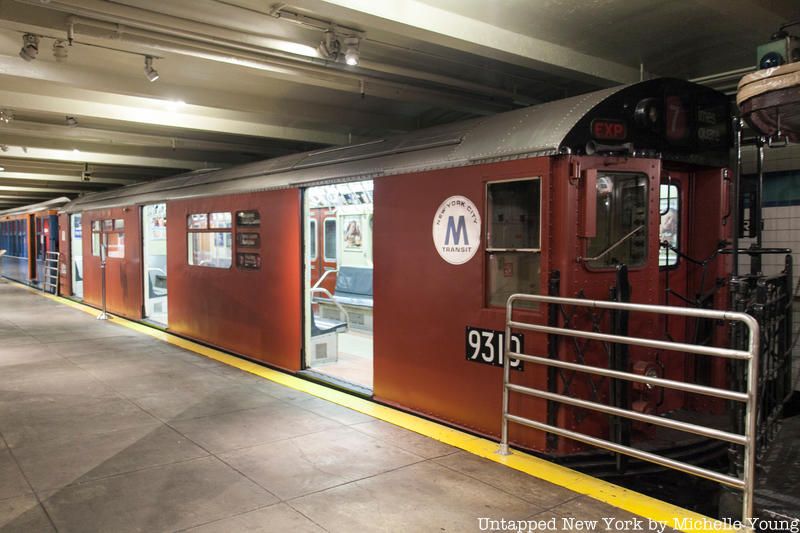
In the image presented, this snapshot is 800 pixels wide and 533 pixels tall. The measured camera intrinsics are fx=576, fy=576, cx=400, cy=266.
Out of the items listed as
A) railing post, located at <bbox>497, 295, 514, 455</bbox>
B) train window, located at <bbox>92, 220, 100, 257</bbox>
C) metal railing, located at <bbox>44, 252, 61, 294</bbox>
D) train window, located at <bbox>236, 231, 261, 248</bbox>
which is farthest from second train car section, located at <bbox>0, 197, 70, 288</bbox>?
railing post, located at <bbox>497, 295, 514, 455</bbox>

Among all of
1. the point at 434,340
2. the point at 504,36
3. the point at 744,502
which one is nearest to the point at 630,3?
the point at 504,36

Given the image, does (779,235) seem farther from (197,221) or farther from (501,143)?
(197,221)

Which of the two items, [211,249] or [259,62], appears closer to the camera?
[259,62]

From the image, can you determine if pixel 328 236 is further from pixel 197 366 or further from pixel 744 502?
pixel 744 502

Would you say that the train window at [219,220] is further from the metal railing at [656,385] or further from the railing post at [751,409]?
the railing post at [751,409]

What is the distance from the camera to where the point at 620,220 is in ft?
14.0

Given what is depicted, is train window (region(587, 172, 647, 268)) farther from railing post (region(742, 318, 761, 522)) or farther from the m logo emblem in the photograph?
railing post (region(742, 318, 761, 522))

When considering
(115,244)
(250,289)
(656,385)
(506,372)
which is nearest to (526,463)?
(506,372)

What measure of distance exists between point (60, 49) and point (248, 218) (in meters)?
3.15

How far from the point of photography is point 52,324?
10617 mm

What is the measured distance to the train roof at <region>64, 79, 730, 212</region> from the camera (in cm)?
395

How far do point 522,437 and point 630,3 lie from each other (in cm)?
326

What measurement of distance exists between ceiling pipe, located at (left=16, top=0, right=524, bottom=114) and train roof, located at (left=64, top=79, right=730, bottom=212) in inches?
22.3

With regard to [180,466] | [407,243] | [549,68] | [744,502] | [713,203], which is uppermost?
[549,68]
